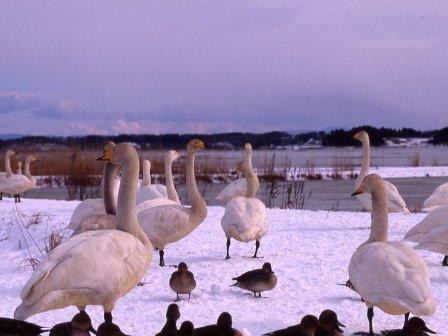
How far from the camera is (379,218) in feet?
18.8

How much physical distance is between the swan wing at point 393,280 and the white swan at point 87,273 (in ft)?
5.18

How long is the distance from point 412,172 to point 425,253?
2338 centimetres

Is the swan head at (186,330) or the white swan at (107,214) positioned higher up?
the white swan at (107,214)

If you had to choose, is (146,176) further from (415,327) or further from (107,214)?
(415,327)

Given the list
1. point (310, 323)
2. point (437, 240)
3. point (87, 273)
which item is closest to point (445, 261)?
point (437, 240)

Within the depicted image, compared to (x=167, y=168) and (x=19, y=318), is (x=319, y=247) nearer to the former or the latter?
(x=167, y=168)

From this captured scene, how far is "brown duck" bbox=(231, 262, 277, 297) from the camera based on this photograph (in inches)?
238

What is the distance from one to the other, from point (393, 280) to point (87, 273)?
206cm

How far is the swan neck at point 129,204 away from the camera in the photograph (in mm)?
5355

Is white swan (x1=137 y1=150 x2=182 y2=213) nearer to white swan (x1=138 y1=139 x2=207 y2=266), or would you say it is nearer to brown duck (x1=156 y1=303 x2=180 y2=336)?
white swan (x1=138 y1=139 x2=207 y2=266)

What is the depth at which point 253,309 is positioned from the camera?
5.78 m

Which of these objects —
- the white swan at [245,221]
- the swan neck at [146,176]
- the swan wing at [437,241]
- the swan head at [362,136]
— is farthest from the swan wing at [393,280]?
the swan head at [362,136]

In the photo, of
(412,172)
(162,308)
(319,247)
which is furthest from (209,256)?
(412,172)

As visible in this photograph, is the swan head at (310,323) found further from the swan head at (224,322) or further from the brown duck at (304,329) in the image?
the swan head at (224,322)
